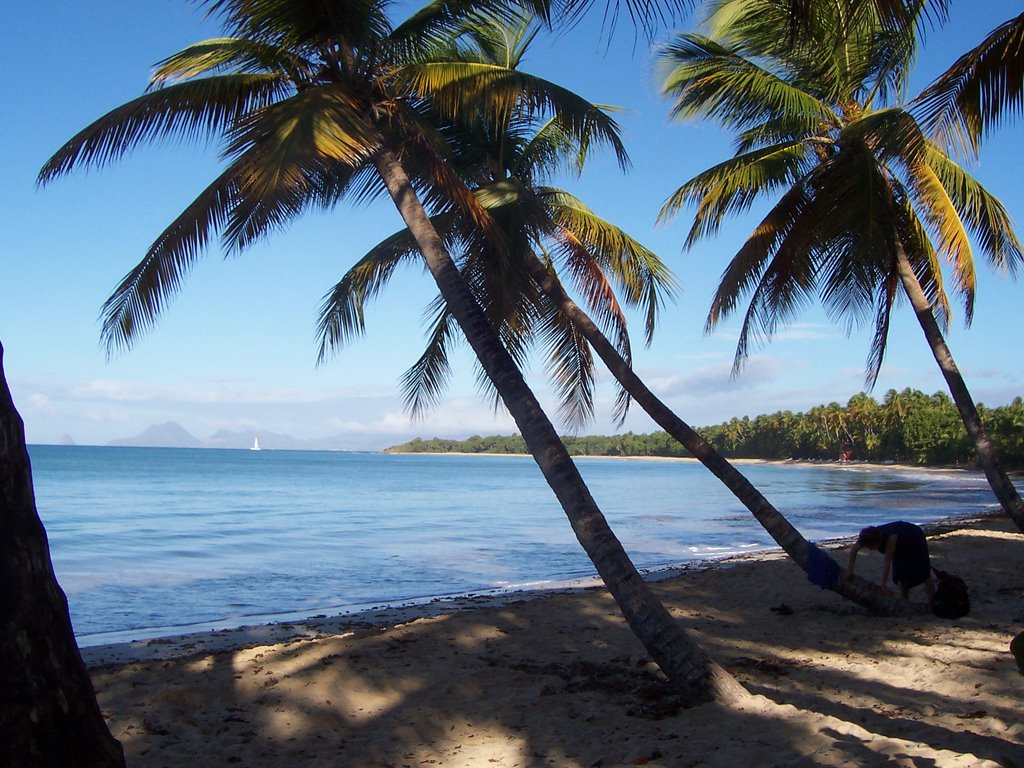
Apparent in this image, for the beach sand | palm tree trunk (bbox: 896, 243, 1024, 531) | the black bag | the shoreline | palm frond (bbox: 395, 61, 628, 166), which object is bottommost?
the shoreline

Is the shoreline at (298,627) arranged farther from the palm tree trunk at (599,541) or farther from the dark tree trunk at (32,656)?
the dark tree trunk at (32,656)

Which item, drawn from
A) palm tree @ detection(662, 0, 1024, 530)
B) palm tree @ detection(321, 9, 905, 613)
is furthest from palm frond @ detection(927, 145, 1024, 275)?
palm tree @ detection(321, 9, 905, 613)

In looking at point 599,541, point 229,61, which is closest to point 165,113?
point 229,61

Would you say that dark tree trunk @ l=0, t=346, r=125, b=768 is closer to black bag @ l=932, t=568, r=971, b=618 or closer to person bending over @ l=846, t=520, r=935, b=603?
person bending over @ l=846, t=520, r=935, b=603

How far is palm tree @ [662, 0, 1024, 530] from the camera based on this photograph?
350 inches

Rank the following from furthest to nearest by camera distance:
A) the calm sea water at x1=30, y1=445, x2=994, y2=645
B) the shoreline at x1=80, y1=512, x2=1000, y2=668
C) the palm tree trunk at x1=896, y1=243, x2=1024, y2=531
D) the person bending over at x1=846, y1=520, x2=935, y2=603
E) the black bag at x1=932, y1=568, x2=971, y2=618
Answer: the calm sea water at x1=30, y1=445, x2=994, y2=645, the palm tree trunk at x1=896, y1=243, x2=1024, y2=531, the shoreline at x1=80, y1=512, x2=1000, y2=668, the person bending over at x1=846, y1=520, x2=935, y2=603, the black bag at x1=932, y1=568, x2=971, y2=618

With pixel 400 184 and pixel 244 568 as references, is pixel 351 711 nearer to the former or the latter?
pixel 400 184

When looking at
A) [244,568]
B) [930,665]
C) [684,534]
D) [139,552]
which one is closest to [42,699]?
[930,665]

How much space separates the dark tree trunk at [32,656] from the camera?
2.47 meters

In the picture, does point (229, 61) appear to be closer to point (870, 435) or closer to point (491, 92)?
point (491, 92)

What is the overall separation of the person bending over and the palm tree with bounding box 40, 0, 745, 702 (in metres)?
2.92

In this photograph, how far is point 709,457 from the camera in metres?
7.82

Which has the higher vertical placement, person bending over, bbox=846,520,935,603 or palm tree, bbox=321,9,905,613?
palm tree, bbox=321,9,905,613

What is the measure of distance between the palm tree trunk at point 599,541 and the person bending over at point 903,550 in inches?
113
